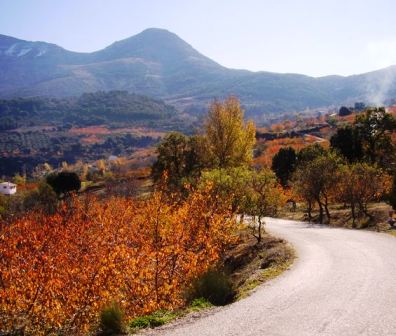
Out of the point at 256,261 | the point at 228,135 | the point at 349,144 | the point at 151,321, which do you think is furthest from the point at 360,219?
the point at 151,321

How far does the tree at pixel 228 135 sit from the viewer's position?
54.4 m

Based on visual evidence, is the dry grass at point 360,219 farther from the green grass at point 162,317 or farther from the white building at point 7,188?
the white building at point 7,188

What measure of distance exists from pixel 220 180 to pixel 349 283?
16.0 meters

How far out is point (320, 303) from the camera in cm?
1456

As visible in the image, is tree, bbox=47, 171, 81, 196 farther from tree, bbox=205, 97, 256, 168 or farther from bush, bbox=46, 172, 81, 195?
tree, bbox=205, 97, 256, 168

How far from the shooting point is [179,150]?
212 feet

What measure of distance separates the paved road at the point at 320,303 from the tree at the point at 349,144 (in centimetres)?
→ 4761

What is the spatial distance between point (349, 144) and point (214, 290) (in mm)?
57027

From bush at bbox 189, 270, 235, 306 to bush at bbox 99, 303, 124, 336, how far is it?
4067mm

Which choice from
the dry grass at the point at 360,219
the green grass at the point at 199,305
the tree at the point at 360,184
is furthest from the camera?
the tree at the point at 360,184

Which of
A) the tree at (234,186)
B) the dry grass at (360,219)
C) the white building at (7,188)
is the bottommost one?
the white building at (7,188)

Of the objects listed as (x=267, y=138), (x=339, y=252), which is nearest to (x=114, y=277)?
(x=339, y=252)

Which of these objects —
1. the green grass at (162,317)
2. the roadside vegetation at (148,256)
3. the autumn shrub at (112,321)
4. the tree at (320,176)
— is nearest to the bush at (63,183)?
the roadside vegetation at (148,256)

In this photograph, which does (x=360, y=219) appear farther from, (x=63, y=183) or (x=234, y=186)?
(x=63, y=183)
